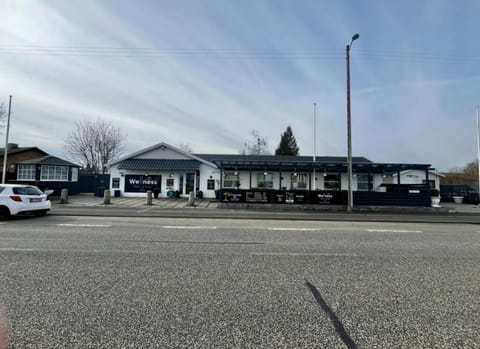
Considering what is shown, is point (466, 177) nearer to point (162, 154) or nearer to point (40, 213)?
point (162, 154)

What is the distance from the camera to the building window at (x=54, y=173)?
25.4 metres

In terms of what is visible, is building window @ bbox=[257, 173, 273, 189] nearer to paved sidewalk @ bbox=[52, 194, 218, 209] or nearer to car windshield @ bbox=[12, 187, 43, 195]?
paved sidewalk @ bbox=[52, 194, 218, 209]

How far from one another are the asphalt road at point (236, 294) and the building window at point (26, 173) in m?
24.0

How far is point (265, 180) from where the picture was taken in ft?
84.2

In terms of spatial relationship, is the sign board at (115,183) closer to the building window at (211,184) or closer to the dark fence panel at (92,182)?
the dark fence panel at (92,182)

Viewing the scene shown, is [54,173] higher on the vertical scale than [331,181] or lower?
higher

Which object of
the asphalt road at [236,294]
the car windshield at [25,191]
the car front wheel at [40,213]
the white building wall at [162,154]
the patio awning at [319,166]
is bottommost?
the asphalt road at [236,294]

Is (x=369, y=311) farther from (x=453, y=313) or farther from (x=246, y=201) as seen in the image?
(x=246, y=201)

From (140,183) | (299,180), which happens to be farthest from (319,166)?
(140,183)

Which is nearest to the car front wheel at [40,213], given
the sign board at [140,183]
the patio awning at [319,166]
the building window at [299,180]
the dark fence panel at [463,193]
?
the patio awning at [319,166]

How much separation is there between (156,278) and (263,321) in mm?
2166

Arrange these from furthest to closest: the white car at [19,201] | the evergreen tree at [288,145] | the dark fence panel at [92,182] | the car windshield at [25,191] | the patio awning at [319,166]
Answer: the evergreen tree at [288,145] → the dark fence panel at [92,182] → the patio awning at [319,166] → the car windshield at [25,191] → the white car at [19,201]

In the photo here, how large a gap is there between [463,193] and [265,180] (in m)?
23.6

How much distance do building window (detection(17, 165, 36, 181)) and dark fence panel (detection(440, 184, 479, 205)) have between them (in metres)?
46.8
